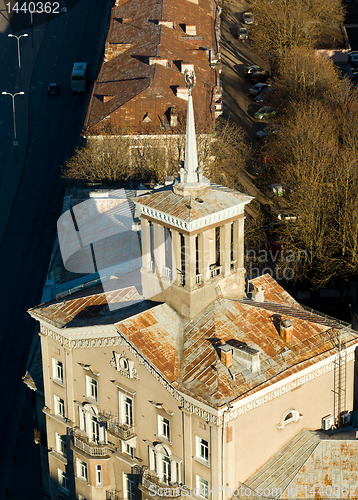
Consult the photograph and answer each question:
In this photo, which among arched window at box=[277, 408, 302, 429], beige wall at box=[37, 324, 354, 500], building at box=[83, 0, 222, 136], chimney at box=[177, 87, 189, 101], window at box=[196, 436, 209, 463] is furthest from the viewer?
chimney at box=[177, 87, 189, 101]

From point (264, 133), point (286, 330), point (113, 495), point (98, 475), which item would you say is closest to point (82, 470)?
point (98, 475)

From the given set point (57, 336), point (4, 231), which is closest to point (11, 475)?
point (57, 336)

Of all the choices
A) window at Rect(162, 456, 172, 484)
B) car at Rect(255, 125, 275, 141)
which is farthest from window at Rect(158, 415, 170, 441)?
car at Rect(255, 125, 275, 141)

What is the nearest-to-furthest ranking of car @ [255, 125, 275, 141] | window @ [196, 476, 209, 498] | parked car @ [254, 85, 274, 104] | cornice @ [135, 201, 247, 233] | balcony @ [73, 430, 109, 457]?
cornice @ [135, 201, 247, 233], window @ [196, 476, 209, 498], balcony @ [73, 430, 109, 457], car @ [255, 125, 275, 141], parked car @ [254, 85, 274, 104]

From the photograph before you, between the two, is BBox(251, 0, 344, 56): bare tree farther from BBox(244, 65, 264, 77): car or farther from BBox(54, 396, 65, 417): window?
BBox(54, 396, 65, 417): window

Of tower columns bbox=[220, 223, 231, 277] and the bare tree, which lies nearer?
tower columns bbox=[220, 223, 231, 277]

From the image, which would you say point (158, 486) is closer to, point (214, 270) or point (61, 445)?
point (61, 445)

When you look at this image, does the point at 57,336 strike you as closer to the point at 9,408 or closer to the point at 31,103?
the point at 9,408
